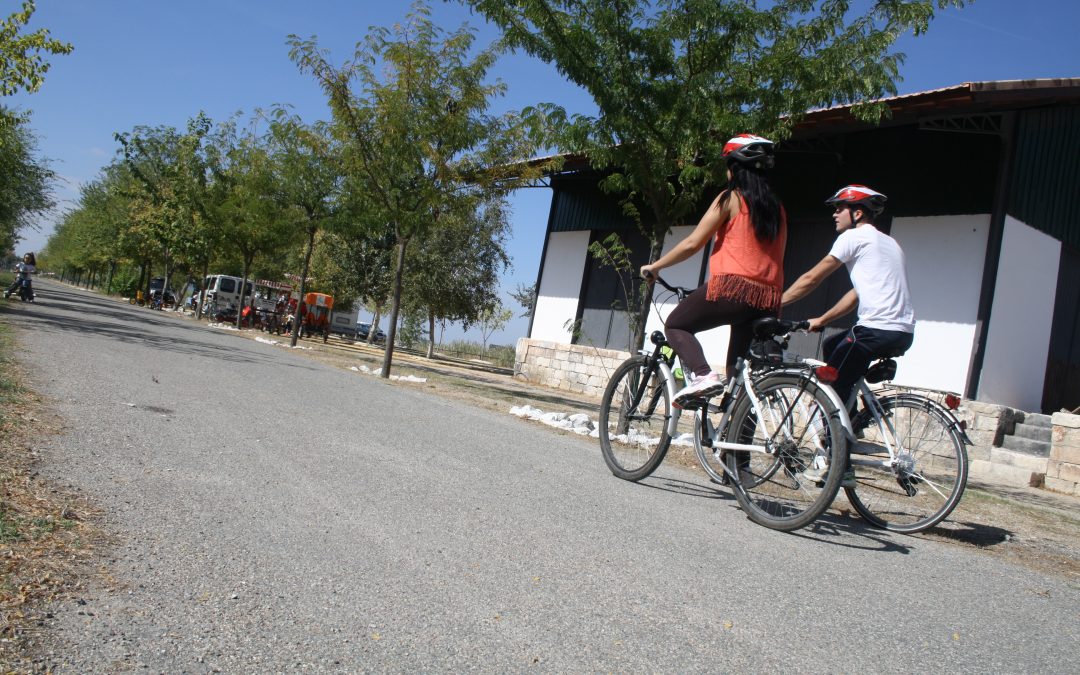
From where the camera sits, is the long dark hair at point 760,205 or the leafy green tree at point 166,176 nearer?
the long dark hair at point 760,205

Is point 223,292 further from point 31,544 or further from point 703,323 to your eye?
point 31,544

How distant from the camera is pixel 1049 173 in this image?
12586mm

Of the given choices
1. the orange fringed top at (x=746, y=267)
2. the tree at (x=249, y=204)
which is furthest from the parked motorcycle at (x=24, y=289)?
the orange fringed top at (x=746, y=267)

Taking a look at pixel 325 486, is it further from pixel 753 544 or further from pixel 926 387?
pixel 926 387

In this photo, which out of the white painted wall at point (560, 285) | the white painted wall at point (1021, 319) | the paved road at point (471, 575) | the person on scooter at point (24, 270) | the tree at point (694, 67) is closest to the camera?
the paved road at point (471, 575)

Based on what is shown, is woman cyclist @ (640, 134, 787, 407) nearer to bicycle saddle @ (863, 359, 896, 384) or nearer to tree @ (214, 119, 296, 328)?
bicycle saddle @ (863, 359, 896, 384)

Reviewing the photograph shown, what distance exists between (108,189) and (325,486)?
55613mm

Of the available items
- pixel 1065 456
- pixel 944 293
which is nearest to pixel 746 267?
pixel 1065 456

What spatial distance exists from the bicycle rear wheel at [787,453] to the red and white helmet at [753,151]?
1.28 metres

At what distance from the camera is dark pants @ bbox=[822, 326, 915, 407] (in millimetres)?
4340

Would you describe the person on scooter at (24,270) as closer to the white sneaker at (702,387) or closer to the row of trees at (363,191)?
the row of trees at (363,191)

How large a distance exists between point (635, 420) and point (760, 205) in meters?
1.75

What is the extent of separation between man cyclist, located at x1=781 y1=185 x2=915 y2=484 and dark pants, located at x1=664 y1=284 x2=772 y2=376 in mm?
265

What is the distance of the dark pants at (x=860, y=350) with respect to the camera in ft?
14.2
